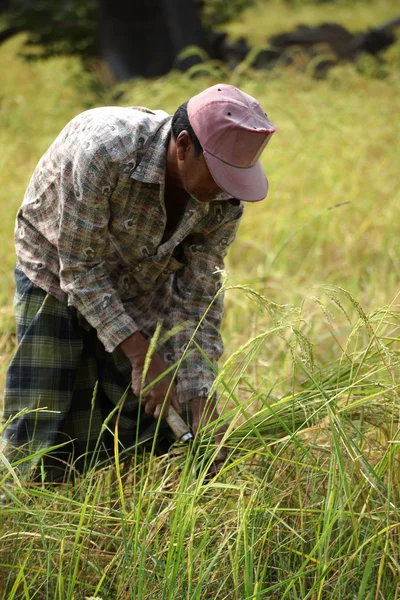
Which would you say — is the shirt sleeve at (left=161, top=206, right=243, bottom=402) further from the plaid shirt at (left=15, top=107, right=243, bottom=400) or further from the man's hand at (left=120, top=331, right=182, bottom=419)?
the man's hand at (left=120, top=331, right=182, bottom=419)

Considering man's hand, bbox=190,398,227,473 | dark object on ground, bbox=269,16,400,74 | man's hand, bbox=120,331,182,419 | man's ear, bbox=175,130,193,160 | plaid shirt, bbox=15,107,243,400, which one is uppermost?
man's ear, bbox=175,130,193,160

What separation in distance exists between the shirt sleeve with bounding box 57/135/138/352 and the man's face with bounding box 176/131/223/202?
15 centimetres

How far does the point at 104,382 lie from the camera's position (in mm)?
2229

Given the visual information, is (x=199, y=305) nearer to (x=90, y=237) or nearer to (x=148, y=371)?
(x=148, y=371)

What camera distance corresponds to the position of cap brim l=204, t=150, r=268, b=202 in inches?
70.6

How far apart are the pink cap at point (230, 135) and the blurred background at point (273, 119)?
0.92 feet

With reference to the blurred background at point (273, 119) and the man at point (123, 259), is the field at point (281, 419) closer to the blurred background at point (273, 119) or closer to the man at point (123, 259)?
the blurred background at point (273, 119)

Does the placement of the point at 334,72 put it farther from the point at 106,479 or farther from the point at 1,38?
the point at 106,479

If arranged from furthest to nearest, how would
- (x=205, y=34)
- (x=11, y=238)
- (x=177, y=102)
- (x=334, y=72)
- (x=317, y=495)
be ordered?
1. (x=205, y=34)
2. (x=334, y=72)
3. (x=177, y=102)
4. (x=11, y=238)
5. (x=317, y=495)

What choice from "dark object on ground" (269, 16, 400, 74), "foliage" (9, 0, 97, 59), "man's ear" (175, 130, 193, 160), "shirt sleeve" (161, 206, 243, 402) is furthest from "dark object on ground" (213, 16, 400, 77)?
"man's ear" (175, 130, 193, 160)

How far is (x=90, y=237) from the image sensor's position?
75.7 inches

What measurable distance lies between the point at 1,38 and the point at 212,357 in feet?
21.1

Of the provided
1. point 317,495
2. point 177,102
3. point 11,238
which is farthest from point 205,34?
point 317,495

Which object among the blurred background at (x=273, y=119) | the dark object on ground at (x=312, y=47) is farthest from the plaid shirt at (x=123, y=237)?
the dark object on ground at (x=312, y=47)
